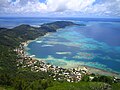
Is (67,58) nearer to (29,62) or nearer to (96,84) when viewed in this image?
(29,62)

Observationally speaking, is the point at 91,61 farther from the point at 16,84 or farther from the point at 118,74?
the point at 16,84

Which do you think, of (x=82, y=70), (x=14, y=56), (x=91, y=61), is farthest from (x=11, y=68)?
(x=91, y=61)

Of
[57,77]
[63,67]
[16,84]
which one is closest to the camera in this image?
[16,84]

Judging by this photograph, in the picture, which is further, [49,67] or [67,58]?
[67,58]

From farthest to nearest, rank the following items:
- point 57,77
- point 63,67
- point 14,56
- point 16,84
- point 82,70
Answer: point 14,56 < point 63,67 < point 82,70 < point 57,77 < point 16,84

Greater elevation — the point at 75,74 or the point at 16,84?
the point at 16,84

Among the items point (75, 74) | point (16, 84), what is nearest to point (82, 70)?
point (75, 74)

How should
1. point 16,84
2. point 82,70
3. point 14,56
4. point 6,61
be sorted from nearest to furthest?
point 16,84
point 82,70
point 6,61
point 14,56

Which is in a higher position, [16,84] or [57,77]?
[16,84]

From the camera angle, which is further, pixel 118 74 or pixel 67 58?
pixel 67 58
